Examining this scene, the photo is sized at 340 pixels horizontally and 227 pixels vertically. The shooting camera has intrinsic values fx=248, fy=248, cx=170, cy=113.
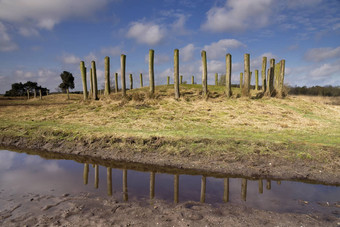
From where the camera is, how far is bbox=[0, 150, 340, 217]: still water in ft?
18.3

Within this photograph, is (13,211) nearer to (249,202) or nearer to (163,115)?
(249,202)

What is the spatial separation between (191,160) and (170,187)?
202 centimetres

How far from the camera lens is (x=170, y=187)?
6.45m

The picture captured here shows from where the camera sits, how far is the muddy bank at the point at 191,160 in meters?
7.20

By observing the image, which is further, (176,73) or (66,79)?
Result: (66,79)

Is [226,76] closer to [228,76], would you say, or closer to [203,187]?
[228,76]

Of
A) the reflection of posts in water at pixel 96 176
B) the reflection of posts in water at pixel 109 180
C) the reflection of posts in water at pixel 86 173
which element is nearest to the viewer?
the reflection of posts in water at pixel 109 180

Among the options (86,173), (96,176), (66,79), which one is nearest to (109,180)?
(96,176)

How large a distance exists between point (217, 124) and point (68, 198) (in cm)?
906

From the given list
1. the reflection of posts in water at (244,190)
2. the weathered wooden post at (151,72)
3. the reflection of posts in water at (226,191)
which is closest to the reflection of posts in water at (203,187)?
the reflection of posts in water at (226,191)

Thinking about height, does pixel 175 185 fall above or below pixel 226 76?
below

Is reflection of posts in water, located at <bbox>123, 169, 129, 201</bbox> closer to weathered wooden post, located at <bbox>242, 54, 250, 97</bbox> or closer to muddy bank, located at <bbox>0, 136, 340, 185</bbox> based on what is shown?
muddy bank, located at <bbox>0, 136, 340, 185</bbox>

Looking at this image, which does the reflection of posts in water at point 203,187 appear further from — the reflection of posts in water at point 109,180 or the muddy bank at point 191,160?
the reflection of posts in water at point 109,180

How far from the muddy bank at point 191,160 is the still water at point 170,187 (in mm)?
395
